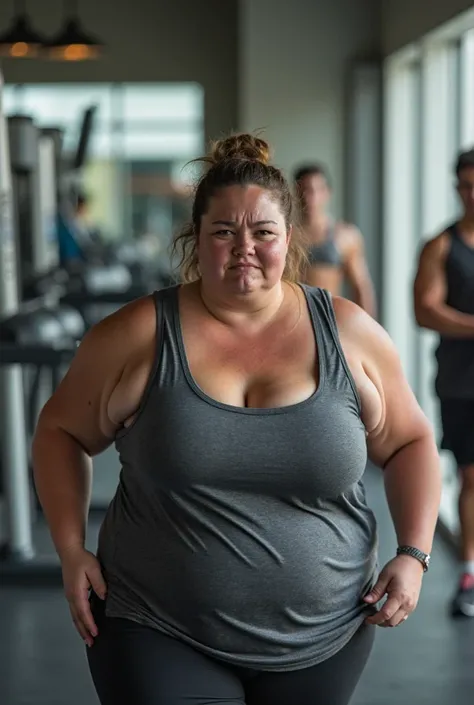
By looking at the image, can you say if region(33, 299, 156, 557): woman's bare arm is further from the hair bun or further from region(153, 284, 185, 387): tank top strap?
the hair bun

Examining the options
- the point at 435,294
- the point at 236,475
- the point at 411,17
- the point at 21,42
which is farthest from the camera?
the point at 21,42

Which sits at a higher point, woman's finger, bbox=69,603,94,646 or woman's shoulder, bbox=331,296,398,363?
woman's shoulder, bbox=331,296,398,363

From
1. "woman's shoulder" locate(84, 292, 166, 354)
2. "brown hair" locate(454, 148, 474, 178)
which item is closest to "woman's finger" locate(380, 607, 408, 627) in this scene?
"woman's shoulder" locate(84, 292, 166, 354)

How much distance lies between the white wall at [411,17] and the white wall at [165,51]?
4795 millimetres

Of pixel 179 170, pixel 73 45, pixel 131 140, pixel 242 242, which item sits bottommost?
pixel 242 242

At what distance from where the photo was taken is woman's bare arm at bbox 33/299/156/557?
1.77 m

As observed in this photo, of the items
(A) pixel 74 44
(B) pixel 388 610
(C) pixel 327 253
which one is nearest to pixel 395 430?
(B) pixel 388 610

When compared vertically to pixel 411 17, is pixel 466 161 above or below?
below

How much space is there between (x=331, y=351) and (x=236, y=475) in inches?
9.3

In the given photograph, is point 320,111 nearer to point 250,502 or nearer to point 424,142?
point 424,142

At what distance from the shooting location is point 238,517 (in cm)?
169

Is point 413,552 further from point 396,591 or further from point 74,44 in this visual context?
point 74,44

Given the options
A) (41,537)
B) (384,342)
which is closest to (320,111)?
(41,537)

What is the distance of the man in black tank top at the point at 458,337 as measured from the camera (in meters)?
3.98
